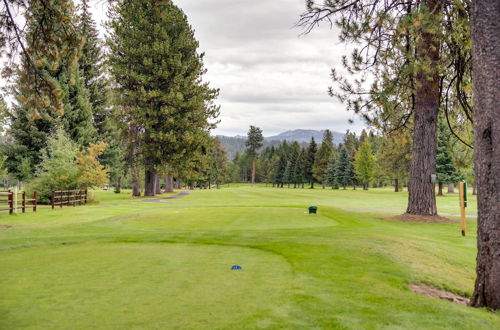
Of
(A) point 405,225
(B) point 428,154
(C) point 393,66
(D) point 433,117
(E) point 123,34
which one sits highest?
(E) point 123,34

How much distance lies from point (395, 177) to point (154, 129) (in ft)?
144

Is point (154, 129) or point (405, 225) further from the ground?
point (154, 129)

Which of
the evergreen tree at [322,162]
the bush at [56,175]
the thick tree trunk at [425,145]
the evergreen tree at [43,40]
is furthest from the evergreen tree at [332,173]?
the evergreen tree at [43,40]

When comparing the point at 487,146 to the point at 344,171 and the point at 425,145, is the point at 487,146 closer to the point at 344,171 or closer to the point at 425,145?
the point at 425,145

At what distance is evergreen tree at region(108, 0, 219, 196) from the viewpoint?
128ft

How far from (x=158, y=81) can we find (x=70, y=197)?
17058 millimetres

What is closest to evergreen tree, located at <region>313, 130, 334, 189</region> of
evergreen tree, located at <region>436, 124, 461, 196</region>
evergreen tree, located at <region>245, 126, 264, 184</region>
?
evergreen tree, located at <region>245, 126, 264, 184</region>

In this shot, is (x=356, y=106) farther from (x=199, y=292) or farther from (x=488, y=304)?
(x=199, y=292)

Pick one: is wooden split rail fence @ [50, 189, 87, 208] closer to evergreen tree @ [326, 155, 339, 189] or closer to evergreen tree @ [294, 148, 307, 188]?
evergreen tree @ [326, 155, 339, 189]

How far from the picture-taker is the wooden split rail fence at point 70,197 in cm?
2800

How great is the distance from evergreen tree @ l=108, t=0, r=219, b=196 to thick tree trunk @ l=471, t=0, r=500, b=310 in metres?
34.3

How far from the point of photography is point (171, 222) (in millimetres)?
15859

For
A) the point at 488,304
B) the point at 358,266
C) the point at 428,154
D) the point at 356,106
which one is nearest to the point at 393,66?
the point at 356,106

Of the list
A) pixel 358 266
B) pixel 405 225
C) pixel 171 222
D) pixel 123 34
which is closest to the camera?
pixel 358 266
